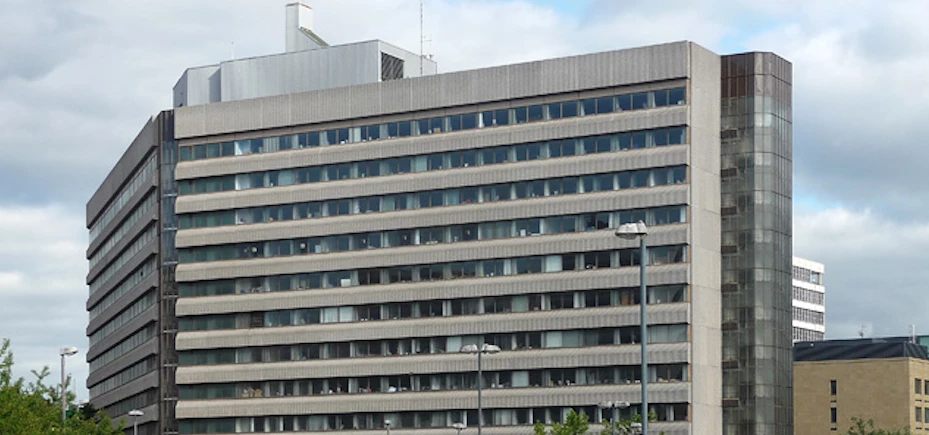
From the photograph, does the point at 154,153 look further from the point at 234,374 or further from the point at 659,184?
the point at 659,184

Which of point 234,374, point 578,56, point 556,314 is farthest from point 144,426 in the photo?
point 578,56

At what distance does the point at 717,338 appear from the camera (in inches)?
4380

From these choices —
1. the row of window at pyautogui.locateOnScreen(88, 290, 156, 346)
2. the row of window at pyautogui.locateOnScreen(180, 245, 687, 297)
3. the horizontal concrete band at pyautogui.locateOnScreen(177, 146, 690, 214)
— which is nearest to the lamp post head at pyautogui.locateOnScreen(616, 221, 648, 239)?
the row of window at pyautogui.locateOnScreen(180, 245, 687, 297)

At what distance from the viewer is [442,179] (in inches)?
4611

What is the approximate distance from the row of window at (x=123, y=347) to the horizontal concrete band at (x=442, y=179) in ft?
44.5

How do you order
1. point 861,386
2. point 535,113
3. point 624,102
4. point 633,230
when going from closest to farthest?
point 633,230 → point 624,102 → point 535,113 → point 861,386

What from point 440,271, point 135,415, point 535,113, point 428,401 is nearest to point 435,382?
point 428,401

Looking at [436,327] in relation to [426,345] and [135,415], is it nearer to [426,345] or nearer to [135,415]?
[426,345]

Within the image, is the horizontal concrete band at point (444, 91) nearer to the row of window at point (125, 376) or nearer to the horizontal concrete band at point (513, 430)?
the row of window at point (125, 376)

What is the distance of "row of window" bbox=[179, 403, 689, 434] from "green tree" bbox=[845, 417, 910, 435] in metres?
29.5

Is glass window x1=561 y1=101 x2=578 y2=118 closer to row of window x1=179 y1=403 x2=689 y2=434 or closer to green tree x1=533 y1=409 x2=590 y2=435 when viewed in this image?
row of window x1=179 y1=403 x2=689 y2=434

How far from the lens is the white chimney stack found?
130 meters

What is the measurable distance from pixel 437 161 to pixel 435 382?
16.2 m

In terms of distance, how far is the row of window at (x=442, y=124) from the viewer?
362 feet
